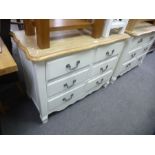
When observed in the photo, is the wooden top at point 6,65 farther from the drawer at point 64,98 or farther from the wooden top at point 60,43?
the drawer at point 64,98

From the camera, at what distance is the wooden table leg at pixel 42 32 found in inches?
26.6

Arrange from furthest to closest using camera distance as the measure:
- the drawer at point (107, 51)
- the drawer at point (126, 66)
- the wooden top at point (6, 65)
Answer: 1. the drawer at point (126, 66)
2. the drawer at point (107, 51)
3. the wooden top at point (6, 65)

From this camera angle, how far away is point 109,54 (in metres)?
1.19

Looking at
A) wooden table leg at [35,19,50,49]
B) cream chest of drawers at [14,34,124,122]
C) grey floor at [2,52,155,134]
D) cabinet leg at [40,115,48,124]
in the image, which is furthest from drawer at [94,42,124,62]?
cabinet leg at [40,115,48,124]

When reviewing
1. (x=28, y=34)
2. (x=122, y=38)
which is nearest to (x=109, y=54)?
(x=122, y=38)

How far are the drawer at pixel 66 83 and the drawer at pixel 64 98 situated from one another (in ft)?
0.20

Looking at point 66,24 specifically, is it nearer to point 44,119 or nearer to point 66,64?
point 66,64

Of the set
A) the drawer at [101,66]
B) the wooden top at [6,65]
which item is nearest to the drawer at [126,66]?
the drawer at [101,66]

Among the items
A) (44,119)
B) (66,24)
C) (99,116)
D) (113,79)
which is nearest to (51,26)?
(66,24)

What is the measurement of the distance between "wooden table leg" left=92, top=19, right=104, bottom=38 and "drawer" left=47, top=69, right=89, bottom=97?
0.30 m

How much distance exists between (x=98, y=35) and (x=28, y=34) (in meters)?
0.52

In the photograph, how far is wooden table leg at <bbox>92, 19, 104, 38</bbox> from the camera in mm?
939

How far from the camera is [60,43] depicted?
0.86 m
